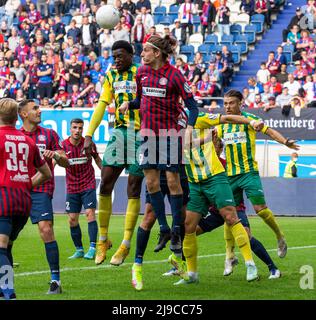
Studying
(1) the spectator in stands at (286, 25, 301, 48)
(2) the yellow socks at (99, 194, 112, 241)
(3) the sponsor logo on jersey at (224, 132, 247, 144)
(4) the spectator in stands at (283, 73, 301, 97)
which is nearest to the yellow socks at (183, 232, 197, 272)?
(2) the yellow socks at (99, 194, 112, 241)

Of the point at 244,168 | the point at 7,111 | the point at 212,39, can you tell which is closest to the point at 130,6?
the point at 212,39

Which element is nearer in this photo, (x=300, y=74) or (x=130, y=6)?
(x=300, y=74)

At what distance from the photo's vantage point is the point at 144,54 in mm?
11117

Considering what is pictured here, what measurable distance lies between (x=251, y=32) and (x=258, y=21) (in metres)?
0.44

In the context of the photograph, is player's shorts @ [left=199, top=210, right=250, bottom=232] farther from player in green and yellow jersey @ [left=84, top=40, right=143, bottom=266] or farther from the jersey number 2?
the jersey number 2

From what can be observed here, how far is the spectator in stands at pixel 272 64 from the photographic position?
27500 mm

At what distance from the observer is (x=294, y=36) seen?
2861cm

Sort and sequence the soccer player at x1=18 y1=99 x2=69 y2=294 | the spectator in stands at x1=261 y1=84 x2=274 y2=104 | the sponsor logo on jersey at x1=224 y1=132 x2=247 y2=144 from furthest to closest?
1. the spectator in stands at x1=261 y1=84 x2=274 y2=104
2. the sponsor logo on jersey at x1=224 y1=132 x2=247 y2=144
3. the soccer player at x1=18 y1=99 x2=69 y2=294

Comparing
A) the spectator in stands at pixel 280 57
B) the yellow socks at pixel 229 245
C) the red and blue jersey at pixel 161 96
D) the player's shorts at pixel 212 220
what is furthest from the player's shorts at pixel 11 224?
the spectator in stands at pixel 280 57

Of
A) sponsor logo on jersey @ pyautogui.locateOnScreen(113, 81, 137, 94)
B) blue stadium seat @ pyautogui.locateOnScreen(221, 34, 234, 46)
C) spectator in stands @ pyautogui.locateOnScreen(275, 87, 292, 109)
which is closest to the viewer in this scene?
sponsor logo on jersey @ pyautogui.locateOnScreen(113, 81, 137, 94)

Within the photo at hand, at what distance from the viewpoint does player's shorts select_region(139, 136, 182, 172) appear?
11117 millimetres

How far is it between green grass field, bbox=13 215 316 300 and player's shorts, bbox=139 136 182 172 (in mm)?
1449

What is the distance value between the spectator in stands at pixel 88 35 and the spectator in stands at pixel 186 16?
2.87 meters

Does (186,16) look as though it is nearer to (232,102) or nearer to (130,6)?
(130,6)
